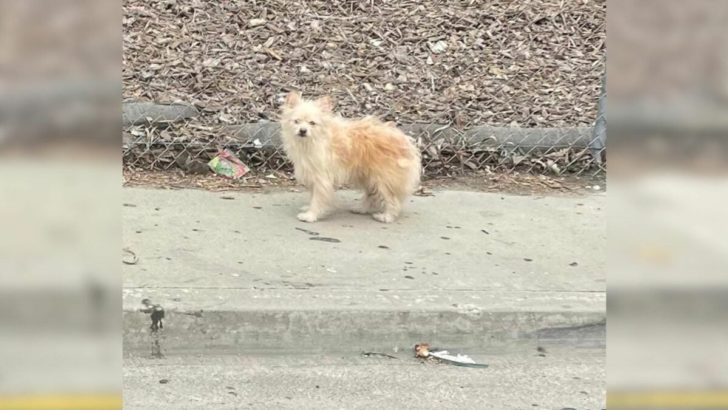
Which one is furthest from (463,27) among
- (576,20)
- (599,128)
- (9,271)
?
(9,271)

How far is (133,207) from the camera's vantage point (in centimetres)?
601

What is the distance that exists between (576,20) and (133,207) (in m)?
5.62

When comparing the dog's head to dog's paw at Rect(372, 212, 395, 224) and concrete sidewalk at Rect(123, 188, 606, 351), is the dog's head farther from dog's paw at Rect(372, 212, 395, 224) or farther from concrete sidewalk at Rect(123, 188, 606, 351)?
dog's paw at Rect(372, 212, 395, 224)

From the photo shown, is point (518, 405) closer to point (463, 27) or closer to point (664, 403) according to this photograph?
point (664, 403)

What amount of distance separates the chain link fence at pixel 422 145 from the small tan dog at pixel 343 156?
1.28m

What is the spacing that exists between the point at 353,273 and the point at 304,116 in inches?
49.8

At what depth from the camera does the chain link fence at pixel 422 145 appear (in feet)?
22.8

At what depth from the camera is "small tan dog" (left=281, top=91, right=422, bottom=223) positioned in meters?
5.69

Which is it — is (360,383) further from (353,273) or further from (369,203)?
(369,203)

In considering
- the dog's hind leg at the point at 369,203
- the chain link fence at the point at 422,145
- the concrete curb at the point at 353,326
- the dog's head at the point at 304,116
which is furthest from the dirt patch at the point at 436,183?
the concrete curb at the point at 353,326

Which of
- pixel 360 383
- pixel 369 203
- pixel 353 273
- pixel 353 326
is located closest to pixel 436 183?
pixel 369 203

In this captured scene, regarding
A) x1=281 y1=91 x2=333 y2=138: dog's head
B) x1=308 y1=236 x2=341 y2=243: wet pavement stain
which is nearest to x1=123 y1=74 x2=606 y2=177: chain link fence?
x1=281 y1=91 x2=333 y2=138: dog's head

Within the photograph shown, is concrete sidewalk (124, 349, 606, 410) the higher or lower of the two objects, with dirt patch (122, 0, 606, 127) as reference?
lower

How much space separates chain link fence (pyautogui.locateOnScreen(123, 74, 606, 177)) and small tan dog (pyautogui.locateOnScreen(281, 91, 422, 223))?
128 centimetres
